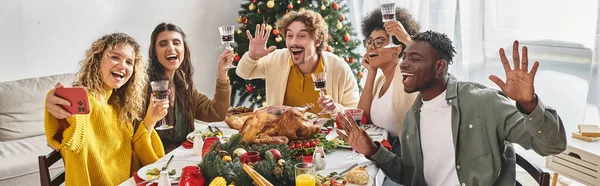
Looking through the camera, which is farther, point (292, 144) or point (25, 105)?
point (25, 105)

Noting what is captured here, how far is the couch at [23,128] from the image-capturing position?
137 inches

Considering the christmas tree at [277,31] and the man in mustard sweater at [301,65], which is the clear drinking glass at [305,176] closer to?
the man in mustard sweater at [301,65]

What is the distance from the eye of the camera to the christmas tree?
466 cm

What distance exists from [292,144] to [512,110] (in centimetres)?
94

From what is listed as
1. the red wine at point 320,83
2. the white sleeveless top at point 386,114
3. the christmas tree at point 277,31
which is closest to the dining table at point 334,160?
the red wine at point 320,83

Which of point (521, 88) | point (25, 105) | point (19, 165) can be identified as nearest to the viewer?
point (521, 88)

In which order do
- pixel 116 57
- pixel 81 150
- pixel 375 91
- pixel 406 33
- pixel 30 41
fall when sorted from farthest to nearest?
pixel 30 41
pixel 375 91
pixel 406 33
pixel 116 57
pixel 81 150

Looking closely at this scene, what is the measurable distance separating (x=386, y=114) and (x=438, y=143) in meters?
0.75

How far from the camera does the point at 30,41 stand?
14.1 ft

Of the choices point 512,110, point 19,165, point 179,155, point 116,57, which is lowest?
point 19,165

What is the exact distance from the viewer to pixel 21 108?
12.8 feet

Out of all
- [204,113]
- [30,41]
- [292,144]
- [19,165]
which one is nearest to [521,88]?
[292,144]

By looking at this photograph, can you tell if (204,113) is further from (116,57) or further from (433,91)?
(433,91)

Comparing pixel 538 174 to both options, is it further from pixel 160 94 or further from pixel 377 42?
pixel 160 94
